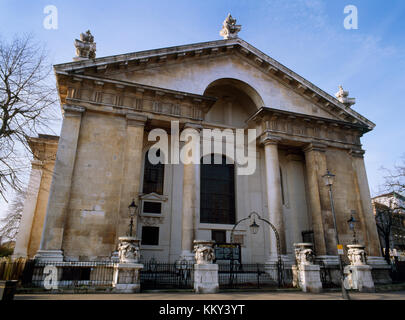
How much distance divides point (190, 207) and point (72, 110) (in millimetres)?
8453

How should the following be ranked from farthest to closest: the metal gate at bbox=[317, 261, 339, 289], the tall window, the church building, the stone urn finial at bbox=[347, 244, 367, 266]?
the tall window, the metal gate at bbox=[317, 261, 339, 289], the stone urn finial at bbox=[347, 244, 367, 266], the church building

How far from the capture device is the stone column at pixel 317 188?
19.0m

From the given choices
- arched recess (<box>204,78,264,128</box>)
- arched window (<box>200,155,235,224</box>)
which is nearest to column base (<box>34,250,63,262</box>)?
arched window (<box>200,155,235,224</box>)

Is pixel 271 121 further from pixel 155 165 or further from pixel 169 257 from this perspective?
pixel 169 257

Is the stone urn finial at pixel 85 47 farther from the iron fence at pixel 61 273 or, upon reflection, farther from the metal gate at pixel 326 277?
the metal gate at pixel 326 277

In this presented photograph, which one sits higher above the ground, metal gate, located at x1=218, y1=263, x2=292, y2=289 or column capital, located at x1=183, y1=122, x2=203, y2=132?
column capital, located at x1=183, y1=122, x2=203, y2=132

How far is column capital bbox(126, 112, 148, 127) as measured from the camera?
1723 centimetres

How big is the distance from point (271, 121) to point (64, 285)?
15.7 meters

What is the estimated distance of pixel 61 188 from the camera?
589 inches

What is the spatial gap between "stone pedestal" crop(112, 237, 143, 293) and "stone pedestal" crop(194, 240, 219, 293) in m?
2.40

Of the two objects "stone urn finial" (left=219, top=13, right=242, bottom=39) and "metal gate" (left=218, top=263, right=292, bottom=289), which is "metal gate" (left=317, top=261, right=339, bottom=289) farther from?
"stone urn finial" (left=219, top=13, right=242, bottom=39)
